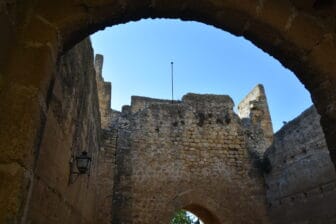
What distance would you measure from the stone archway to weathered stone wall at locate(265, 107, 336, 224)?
20.6 ft

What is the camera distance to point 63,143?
4031mm

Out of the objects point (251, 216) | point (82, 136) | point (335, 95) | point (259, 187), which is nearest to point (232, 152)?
point (259, 187)

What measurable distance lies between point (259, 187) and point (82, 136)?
7.27m

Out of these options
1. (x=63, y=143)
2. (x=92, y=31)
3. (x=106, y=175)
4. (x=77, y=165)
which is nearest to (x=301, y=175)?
(x=106, y=175)

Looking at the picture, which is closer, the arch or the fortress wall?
the arch

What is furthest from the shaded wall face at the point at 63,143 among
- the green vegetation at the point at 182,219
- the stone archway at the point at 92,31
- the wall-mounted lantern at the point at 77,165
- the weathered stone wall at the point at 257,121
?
the green vegetation at the point at 182,219

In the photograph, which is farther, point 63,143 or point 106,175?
point 106,175

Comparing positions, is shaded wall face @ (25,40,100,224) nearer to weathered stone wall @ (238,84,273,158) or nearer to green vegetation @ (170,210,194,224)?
weathered stone wall @ (238,84,273,158)

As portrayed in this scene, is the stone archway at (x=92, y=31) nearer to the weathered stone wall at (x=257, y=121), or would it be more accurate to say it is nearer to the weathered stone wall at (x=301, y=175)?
the weathered stone wall at (x=301, y=175)

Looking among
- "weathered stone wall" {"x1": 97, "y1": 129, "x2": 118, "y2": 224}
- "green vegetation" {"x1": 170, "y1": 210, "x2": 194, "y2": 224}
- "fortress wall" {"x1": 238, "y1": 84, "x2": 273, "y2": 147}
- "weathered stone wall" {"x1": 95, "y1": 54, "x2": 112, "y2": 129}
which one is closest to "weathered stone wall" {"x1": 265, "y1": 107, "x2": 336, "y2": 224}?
"fortress wall" {"x1": 238, "y1": 84, "x2": 273, "y2": 147}

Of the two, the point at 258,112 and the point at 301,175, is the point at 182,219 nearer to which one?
the point at 258,112

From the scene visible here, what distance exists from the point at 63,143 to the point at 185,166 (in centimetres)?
691

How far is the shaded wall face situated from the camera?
314cm

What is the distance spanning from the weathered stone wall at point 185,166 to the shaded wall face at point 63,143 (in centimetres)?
411
